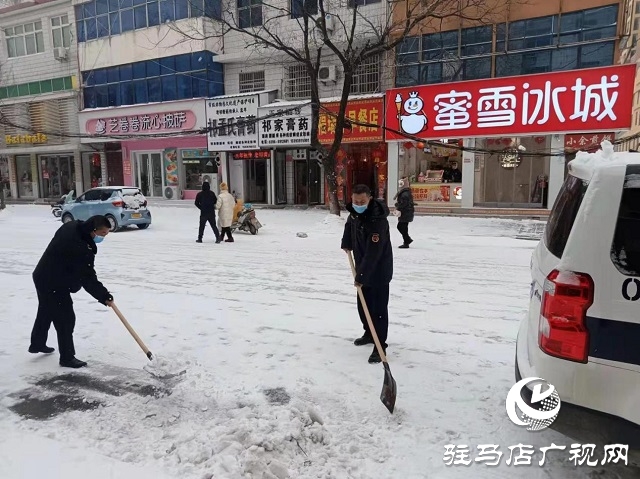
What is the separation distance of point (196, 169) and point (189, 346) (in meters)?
20.7

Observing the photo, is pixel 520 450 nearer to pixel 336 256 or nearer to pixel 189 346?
pixel 189 346

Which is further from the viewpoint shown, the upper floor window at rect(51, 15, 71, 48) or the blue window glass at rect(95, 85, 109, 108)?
the upper floor window at rect(51, 15, 71, 48)

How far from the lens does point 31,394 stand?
4086mm

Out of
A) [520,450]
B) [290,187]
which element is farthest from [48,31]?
[520,450]

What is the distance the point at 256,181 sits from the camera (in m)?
24.0

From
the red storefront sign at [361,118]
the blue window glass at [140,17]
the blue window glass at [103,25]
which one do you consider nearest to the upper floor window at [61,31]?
the blue window glass at [103,25]

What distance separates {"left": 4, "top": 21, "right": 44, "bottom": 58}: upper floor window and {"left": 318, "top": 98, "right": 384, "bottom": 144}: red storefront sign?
19.7 m

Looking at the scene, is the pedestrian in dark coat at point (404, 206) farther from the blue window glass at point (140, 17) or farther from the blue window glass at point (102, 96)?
the blue window glass at point (102, 96)

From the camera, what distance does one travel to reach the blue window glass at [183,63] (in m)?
23.4

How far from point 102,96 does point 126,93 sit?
1.92 metres

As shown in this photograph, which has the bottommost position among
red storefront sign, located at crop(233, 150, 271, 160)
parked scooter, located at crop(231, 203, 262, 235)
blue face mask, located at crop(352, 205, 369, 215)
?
parked scooter, located at crop(231, 203, 262, 235)

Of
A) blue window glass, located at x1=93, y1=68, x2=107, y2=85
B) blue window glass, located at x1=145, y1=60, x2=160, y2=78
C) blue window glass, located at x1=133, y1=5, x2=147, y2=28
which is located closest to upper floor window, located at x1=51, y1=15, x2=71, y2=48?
blue window glass, located at x1=93, y1=68, x2=107, y2=85

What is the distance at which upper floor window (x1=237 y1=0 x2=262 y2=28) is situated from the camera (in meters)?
21.6

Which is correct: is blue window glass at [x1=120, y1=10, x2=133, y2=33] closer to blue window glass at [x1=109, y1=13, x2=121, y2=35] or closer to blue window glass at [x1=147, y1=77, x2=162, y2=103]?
blue window glass at [x1=109, y1=13, x2=121, y2=35]
